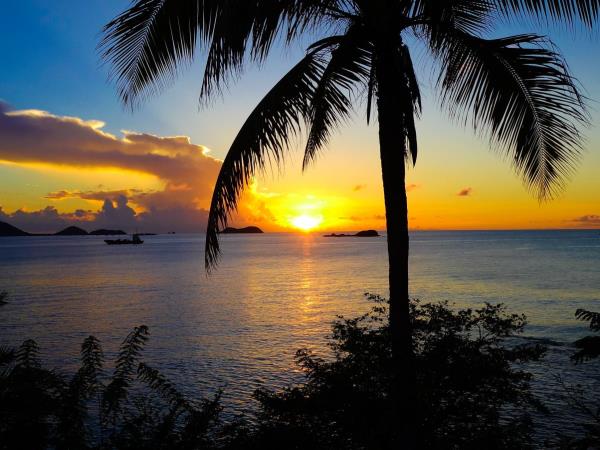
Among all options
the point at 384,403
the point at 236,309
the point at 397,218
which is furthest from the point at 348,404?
the point at 236,309

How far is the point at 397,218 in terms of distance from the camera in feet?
18.4

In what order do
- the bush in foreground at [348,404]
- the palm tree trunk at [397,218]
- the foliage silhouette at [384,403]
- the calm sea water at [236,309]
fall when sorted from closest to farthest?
the palm tree trunk at [397,218], the bush in foreground at [348,404], the foliage silhouette at [384,403], the calm sea water at [236,309]

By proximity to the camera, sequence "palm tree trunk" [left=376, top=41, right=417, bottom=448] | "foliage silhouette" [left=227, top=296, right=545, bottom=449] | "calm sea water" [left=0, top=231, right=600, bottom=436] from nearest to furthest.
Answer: "palm tree trunk" [left=376, top=41, right=417, bottom=448] < "foliage silhouette" [left=227, top=296, right=545, bottom=449] < "calm sea water" [left=0, top=231, right=600, bottom=436]

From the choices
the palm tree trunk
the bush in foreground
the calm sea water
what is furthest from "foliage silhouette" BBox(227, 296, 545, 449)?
the calm sea water

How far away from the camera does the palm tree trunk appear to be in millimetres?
5496

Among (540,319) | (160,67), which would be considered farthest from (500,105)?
(540,319)

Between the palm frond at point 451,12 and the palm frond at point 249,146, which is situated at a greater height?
the palm frond at point 451,12


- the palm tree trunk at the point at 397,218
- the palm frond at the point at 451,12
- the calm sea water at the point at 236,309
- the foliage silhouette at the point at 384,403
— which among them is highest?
the palm frond at the point at 451,12

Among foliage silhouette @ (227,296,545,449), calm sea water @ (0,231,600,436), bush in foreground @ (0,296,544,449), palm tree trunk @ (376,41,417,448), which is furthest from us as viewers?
calm sea water @ (0,231,600,436)

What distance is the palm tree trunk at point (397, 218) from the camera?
18.0 feet

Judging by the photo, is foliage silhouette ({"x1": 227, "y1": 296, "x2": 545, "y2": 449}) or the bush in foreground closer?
the bush in foreground

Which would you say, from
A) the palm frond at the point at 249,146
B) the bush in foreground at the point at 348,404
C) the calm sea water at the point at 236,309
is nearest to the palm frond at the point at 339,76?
the palm frond at the point at 249,146

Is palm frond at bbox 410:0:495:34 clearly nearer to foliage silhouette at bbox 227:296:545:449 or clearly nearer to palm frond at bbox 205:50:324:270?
palm frond at bbox 205:50:324:270

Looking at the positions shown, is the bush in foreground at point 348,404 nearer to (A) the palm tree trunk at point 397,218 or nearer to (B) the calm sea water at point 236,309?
(A) the palm tree trunk at point 397,218
